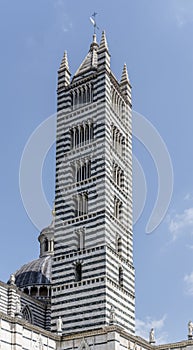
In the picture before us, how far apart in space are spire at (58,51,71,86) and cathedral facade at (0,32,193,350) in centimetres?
7

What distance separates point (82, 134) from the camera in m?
37.8

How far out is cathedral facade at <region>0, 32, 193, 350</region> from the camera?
1236 inches

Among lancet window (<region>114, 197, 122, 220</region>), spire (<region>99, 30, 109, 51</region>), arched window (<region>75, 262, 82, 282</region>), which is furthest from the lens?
spire (<region>99, 30, 109, 51</region>)

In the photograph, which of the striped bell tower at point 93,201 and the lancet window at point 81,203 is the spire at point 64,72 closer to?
the striped bell tower at point 93,201

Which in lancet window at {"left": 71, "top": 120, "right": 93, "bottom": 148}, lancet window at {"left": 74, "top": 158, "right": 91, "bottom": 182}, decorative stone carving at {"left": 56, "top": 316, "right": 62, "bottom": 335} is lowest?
decorative stone carving at {"left": 56, "top": 316, "right": 62, "bottom": 335}

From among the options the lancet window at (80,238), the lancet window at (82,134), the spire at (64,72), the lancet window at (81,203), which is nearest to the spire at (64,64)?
the spire at (64,72)

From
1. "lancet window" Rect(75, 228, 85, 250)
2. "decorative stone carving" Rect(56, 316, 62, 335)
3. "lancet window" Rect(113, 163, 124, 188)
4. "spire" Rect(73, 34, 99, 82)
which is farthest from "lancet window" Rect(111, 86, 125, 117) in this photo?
"decorative stone carving" Rect(56, 316, 62, 335)

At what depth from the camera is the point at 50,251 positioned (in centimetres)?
5009

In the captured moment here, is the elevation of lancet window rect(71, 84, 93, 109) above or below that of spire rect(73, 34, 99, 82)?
below

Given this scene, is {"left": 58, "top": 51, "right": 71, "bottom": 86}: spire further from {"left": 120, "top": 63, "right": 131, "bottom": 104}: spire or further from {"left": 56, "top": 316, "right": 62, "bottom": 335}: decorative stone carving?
{"left": 56, "top": 316, "right": 62, "bottom": 335}: decorative stone carving

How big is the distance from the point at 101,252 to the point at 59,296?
3.42 m

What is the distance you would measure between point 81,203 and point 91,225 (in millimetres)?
1874

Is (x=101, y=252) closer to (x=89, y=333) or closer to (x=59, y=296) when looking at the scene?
(x=59, y=296)

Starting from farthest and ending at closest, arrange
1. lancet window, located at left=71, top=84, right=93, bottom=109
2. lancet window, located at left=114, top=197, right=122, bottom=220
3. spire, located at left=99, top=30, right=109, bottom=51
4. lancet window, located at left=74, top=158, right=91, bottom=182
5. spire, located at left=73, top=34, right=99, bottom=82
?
spire, located at left=73, top=34, right=99, bottom=82 < spire, located at left=99, top=30, right=109, bottom=51 < lancet window, located at left=71, top=84, right=93, bottom=109 < lancet window, located at left=74, top=158, right=91, bottom=182 < lancet window, located at left=114, top=197, right=122, bottom=220
